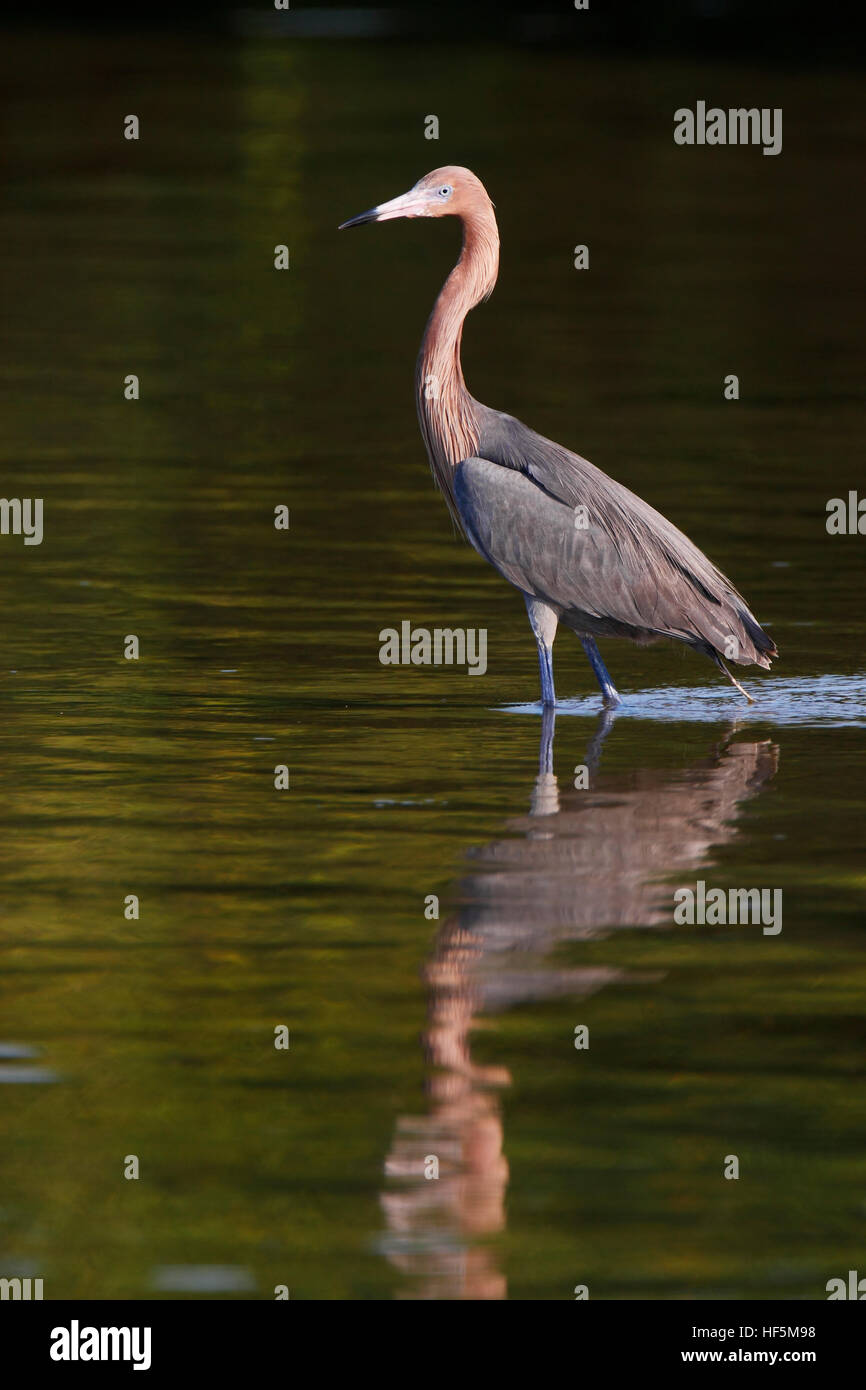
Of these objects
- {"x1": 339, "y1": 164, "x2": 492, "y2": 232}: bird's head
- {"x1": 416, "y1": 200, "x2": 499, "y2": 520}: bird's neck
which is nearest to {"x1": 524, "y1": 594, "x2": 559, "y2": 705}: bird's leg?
{"x1": 416, "y1": 200, "x2": 499, "y2": 520}: bird's neck

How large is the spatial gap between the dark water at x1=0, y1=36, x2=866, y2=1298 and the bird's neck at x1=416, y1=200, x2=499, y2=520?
45.8 inches

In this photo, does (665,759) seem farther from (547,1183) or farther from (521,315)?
(521,315)

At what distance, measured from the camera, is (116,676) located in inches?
546

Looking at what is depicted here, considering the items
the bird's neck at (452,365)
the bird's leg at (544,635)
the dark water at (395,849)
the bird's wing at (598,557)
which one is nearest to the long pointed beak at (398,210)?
the bird's neck at (452,365)

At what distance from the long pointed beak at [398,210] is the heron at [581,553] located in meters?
0.02

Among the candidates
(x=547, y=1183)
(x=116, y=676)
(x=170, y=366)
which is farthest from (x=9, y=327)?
(x=547, y=1183)

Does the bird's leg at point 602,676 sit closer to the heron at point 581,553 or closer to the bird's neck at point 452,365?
the heron at point 581,553

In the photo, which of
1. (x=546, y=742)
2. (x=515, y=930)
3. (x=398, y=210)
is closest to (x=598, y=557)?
(x=546, y=742)

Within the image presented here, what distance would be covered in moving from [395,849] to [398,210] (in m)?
4.58

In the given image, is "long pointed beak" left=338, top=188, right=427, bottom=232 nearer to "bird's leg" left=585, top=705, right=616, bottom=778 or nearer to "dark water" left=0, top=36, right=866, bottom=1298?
"dark water" left=0, top=36, right=866, bottom=1298

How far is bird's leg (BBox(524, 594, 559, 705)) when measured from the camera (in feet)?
43.1

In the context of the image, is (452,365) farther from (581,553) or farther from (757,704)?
(757,704)

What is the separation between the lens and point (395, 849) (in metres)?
10.6

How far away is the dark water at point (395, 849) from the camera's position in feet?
23.8
